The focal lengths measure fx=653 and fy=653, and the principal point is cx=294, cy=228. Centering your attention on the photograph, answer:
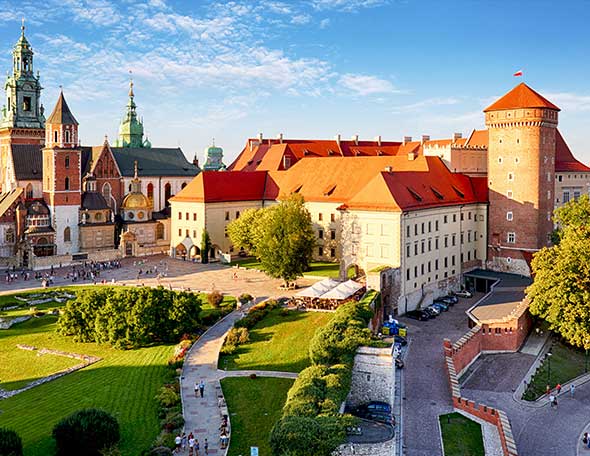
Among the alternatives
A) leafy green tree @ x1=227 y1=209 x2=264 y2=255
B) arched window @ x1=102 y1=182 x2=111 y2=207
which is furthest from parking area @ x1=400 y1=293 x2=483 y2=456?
arched window @ x1=102 y1=182 x2=111 y2=207

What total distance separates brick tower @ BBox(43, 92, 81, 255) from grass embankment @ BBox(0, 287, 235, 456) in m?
29.0

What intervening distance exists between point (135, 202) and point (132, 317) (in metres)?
40.6

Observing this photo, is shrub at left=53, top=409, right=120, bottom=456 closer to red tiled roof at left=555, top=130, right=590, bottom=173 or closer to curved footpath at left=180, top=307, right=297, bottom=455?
curved footpath at left=180, top=307, right=297, bottom=455

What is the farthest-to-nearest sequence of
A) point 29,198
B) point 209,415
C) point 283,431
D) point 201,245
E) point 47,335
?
point 29,198 → point 201,245 → point 47,335 → point 209,415 → point 283,431

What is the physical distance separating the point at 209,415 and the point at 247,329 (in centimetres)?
1271

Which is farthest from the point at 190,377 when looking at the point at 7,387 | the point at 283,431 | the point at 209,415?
the point at 283,431

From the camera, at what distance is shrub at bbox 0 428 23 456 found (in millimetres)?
26516

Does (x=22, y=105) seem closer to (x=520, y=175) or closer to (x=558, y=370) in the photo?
(x=520, y=175)

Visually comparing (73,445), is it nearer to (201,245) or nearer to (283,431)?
(283,431)

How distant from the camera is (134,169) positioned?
91.3 m

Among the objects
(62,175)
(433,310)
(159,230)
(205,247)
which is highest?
(62,175)

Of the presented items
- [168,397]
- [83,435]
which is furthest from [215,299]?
[83,435]

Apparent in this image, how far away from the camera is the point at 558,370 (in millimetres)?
45156

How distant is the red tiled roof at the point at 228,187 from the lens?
74250mm
